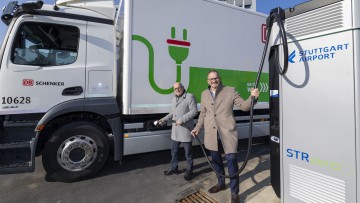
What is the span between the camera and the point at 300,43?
207 cm

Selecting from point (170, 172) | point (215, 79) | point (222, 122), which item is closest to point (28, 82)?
point (170, 172)

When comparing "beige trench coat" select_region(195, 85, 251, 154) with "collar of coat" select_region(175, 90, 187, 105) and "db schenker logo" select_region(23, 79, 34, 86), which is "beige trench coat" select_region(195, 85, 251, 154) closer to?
"collar of coat" select_region(175, 90, 187, 105)

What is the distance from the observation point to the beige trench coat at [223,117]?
8.98 feet

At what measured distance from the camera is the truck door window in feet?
10.9

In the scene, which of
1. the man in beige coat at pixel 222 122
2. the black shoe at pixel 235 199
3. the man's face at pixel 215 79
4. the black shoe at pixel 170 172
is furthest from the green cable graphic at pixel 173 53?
the black shoe at pixel 235 199

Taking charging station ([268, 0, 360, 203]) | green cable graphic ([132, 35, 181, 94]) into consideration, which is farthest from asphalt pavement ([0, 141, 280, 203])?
green cable graphic ([132, 35, 181, 94])

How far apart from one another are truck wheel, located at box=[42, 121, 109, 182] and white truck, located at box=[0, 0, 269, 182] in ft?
0.05

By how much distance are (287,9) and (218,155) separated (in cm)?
187

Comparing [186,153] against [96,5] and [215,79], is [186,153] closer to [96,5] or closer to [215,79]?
[215,79]

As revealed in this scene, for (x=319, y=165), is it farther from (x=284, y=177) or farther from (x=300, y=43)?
(x=300, y=43)

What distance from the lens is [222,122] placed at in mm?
2803

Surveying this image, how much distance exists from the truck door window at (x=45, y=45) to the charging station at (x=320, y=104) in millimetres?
2984

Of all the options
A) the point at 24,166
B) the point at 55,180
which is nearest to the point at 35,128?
the point at 24,166

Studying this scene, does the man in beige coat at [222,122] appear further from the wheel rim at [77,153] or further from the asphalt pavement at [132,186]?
the wheel rim at [77,153]
